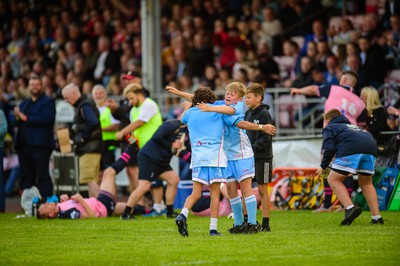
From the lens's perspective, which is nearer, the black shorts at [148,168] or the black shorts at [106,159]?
the black shorts at [148,168]

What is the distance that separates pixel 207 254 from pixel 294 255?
0.88 m

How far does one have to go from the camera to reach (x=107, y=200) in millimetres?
15320

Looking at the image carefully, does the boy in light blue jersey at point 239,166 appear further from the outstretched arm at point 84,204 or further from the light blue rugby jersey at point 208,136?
the outstretched arm at point 84,204

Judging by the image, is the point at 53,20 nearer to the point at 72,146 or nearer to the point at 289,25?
the point at 289,25

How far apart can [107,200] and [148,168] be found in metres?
1.05

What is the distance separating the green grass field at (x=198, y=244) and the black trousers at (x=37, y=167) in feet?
9.55

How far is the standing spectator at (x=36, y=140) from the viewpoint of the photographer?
660 inches

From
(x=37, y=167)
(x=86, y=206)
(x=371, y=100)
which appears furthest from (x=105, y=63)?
(x=371, y=100)

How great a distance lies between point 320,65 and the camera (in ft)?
62.3

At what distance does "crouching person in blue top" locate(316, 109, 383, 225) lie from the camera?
12.5 m

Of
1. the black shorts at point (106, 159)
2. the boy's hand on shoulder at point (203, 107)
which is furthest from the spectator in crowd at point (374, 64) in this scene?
the boy's hand on shoulder at point (203, 107)

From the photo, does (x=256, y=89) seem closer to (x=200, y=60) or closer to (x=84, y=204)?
(x=84, y=204)

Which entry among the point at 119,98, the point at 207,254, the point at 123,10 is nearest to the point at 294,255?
the point at 207,254

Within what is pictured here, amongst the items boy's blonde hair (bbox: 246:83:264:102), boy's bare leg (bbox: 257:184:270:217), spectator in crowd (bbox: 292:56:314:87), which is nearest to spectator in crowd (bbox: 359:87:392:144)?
spectator in crowd (bbox: 292:56:314:87)
